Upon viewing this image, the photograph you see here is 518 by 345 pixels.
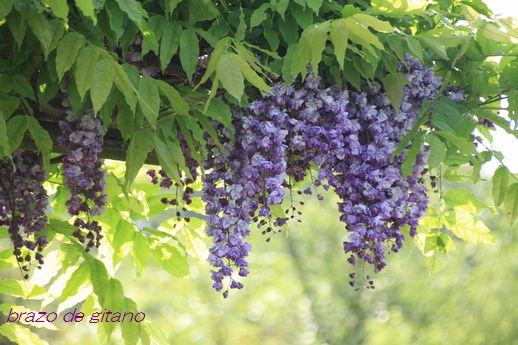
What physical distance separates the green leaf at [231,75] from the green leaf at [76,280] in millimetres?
1229

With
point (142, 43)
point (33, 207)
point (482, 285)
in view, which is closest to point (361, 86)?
point (142, 43)

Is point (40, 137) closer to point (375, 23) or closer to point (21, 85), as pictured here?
point (21, 85)

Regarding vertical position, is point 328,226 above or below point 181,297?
above

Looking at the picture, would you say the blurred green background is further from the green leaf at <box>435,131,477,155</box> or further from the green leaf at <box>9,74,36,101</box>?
the green leaf at <box>9,74,36,101</box>

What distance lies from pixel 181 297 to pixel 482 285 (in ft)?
13.2

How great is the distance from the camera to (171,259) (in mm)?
2684

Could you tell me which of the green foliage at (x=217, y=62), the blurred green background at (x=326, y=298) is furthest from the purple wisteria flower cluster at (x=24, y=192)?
the blurred green background at (x=326, y=298)

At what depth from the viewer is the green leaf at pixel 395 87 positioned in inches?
71.3

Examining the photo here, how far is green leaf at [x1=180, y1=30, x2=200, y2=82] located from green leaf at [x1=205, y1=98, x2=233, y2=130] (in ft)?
0.27

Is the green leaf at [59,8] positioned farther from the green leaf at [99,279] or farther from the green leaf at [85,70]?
the green leaf at [99,279]

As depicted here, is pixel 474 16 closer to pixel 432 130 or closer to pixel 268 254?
pixel 432 130

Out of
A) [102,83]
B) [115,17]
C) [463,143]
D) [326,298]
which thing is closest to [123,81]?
[102,83]

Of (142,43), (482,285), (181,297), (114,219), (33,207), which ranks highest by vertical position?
(142,43)

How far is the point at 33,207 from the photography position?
2.11 meters
